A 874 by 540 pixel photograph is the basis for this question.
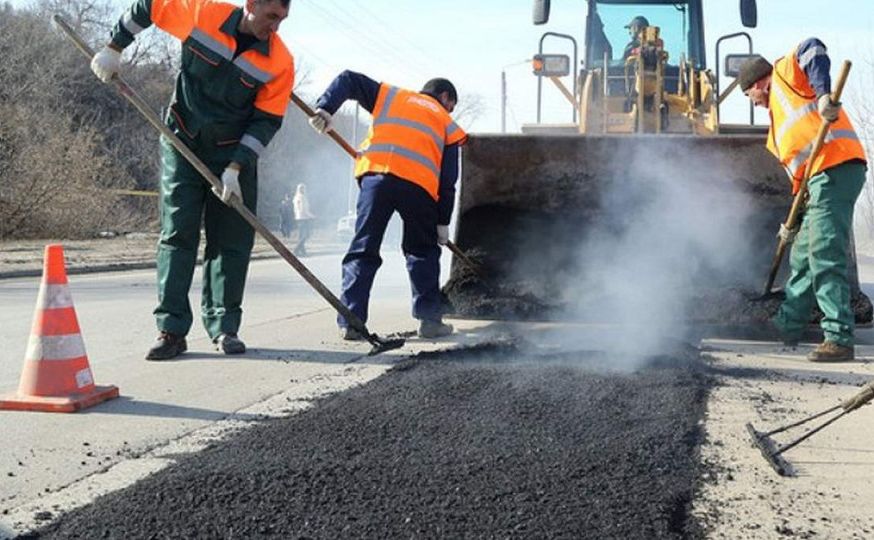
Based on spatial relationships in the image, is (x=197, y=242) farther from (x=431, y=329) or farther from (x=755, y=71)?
(x=755, y=71)

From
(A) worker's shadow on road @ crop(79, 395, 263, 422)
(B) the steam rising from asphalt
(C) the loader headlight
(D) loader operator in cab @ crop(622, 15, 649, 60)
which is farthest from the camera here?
(D) loader operator in cab @ crop(622, 15, 649, 60)

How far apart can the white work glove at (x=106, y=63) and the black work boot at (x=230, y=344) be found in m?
1.52

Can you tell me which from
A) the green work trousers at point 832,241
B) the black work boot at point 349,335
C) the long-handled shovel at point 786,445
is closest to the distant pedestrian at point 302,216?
the black work boot at point 349,335

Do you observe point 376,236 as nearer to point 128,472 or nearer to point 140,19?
point 140,19

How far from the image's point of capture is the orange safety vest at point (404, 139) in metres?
5.99

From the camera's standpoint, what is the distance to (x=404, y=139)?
600 cm

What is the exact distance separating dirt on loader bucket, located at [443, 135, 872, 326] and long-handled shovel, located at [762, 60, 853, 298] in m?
0.23

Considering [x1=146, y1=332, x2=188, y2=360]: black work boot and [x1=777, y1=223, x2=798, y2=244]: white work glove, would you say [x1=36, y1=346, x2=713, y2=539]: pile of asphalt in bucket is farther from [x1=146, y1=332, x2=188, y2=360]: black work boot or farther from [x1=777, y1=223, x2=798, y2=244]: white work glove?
[x1=777, y1=223, x2=798, y2=244]: white work glove

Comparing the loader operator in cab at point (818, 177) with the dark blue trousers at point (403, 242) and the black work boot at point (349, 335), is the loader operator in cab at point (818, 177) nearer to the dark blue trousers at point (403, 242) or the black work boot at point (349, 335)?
the dark blue trousers at point (403, 242)

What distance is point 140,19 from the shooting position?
5.12m

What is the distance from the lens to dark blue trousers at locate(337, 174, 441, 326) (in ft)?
19.3

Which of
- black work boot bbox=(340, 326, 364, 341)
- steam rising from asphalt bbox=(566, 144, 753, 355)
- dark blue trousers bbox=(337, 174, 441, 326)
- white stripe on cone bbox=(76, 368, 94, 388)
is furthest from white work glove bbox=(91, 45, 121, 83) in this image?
steam rising from asphalt bbox=(566, 144, 753, 355)

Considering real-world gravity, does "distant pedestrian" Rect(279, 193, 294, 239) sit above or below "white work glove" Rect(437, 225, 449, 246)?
above

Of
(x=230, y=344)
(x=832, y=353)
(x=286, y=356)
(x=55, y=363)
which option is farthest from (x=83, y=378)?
(x=832, y=353)
